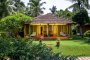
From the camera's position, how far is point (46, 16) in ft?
125

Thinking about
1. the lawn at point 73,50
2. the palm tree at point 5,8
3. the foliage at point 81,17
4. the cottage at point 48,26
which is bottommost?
the lawn at point 73,50

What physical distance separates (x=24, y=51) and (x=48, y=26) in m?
31.0

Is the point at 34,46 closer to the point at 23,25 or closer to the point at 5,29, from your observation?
the point at 5,29

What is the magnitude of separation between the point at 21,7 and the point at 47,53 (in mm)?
55036

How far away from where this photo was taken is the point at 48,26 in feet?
121

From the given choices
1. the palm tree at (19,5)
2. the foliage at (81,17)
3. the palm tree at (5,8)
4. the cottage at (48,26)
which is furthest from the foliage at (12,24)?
the palm tree at (19,5)

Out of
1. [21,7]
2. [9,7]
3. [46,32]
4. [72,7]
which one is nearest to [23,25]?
[46,32]

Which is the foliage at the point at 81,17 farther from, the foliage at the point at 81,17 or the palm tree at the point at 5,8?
the palm tree at the point at 5,8

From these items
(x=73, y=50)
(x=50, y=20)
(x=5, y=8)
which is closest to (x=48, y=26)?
(x=50, y=20)

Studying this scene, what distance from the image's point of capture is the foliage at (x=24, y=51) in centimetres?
581

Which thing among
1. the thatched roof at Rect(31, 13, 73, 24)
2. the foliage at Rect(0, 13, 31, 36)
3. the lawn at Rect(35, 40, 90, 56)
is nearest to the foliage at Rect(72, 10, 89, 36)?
the thatched roof at Rect(31, 13, 73, 24)

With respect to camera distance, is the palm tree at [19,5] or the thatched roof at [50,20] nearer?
the thatched roof at [50,20]

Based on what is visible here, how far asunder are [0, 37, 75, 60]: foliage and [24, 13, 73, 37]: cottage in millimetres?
29146

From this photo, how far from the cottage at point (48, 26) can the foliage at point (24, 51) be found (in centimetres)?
2915
